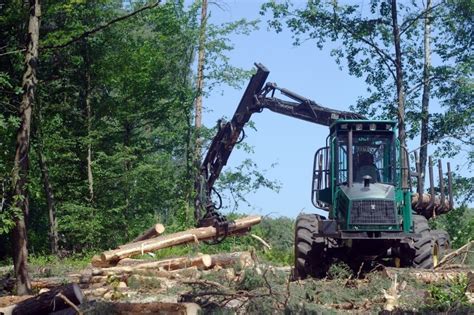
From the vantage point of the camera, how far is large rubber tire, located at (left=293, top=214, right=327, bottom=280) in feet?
51.3

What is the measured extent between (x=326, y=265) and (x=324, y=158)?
2076 mm

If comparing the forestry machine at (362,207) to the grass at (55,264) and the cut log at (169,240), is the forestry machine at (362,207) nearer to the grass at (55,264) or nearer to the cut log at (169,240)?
the cut log at (169,240)

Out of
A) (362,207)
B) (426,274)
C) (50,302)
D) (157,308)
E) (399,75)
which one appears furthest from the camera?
(399,75)

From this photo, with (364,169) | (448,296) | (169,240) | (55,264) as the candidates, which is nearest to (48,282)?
(169,240)

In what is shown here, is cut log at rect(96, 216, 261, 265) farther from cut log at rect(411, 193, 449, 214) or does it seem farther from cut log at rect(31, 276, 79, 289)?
cut log at rect(411, 193, 449, 214)

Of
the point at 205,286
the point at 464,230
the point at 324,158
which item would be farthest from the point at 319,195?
the point at 464,230

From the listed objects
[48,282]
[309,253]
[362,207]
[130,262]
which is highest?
[362,207]

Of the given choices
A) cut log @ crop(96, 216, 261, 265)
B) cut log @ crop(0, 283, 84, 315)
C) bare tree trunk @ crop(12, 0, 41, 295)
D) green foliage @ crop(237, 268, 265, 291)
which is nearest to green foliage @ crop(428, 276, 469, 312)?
green foliage @ crop(237, 268, 265, 291)

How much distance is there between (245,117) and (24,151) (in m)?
9.12

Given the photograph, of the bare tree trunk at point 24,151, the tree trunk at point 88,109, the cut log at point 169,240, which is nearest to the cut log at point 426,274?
the bare tree trunk at point 24,151

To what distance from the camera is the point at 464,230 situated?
1089 inches

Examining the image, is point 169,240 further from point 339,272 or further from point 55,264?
point 339,272

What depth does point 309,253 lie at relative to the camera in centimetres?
1578

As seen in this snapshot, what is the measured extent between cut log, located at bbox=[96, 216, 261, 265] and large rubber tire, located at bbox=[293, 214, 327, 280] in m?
4.95
